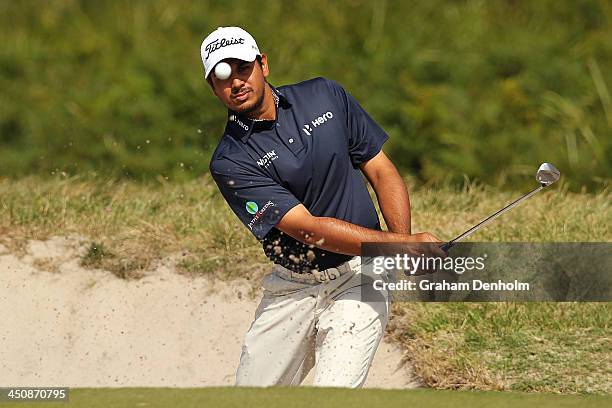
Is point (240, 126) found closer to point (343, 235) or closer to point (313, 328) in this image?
point (343, 235)

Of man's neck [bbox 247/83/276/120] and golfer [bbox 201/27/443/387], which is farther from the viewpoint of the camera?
man's neck [bbox 247/83/276/120]

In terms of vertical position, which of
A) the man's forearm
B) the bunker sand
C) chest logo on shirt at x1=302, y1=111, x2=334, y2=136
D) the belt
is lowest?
the bunker sand

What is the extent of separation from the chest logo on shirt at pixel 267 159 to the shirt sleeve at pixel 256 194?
0.05m

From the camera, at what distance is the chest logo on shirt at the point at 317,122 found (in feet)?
20.8

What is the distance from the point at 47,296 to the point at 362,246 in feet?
11.8

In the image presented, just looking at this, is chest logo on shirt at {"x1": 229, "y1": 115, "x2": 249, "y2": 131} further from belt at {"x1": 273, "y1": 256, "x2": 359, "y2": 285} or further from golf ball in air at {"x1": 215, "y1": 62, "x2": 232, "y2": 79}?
belt at {"x1": 273, "y1": 256, "x2": 359, "y2": 285}

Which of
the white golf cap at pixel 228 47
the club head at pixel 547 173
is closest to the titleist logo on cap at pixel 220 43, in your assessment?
the white golf cap at pixel 228 47

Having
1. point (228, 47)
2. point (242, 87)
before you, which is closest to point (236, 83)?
point (242, 87)

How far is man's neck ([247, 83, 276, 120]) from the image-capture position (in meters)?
6.34

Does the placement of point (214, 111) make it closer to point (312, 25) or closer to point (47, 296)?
point (312, 25)

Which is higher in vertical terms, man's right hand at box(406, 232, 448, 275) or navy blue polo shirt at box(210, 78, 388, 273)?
navy blue polo shirt at box(210, 78, 388, 273)

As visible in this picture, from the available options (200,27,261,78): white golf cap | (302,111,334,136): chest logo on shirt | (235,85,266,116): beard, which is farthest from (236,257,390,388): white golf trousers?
(200,27,261,78): white golf cap

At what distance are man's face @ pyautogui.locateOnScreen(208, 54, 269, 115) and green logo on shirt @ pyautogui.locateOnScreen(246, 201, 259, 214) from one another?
0.43 m

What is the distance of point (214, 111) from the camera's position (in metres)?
13.1
